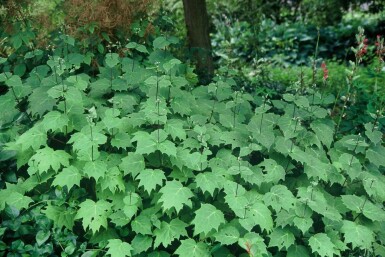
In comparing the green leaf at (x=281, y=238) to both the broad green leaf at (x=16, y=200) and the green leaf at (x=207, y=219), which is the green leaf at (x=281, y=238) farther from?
the broad green leaf at (x=16, y=200)

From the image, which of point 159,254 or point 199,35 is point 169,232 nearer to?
point 159,254

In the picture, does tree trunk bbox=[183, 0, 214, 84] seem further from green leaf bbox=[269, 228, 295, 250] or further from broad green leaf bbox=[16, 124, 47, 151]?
green leaf bbox=[269, 228, 295, 250]

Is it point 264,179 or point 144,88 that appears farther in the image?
point 144,88

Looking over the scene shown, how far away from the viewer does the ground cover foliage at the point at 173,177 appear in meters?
3.56

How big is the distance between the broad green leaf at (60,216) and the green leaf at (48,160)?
27cm

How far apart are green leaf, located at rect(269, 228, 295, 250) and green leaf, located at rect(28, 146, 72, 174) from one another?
5.03 ft

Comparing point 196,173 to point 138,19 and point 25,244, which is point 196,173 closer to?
point 25,244

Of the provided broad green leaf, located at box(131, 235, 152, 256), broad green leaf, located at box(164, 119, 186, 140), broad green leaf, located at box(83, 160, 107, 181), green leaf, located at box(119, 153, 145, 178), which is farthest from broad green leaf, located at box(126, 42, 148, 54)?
broad green leaf, located at box(131, 235, 152, 256)

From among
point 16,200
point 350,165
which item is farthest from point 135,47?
point 350,165

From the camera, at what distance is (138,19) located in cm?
536

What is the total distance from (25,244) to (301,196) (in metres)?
1.96

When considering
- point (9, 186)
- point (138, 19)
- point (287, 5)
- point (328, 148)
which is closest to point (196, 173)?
point (328, 148)

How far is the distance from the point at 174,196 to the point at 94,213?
1.84ft

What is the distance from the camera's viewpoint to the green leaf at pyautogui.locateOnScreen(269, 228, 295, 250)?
3558 millimetres
